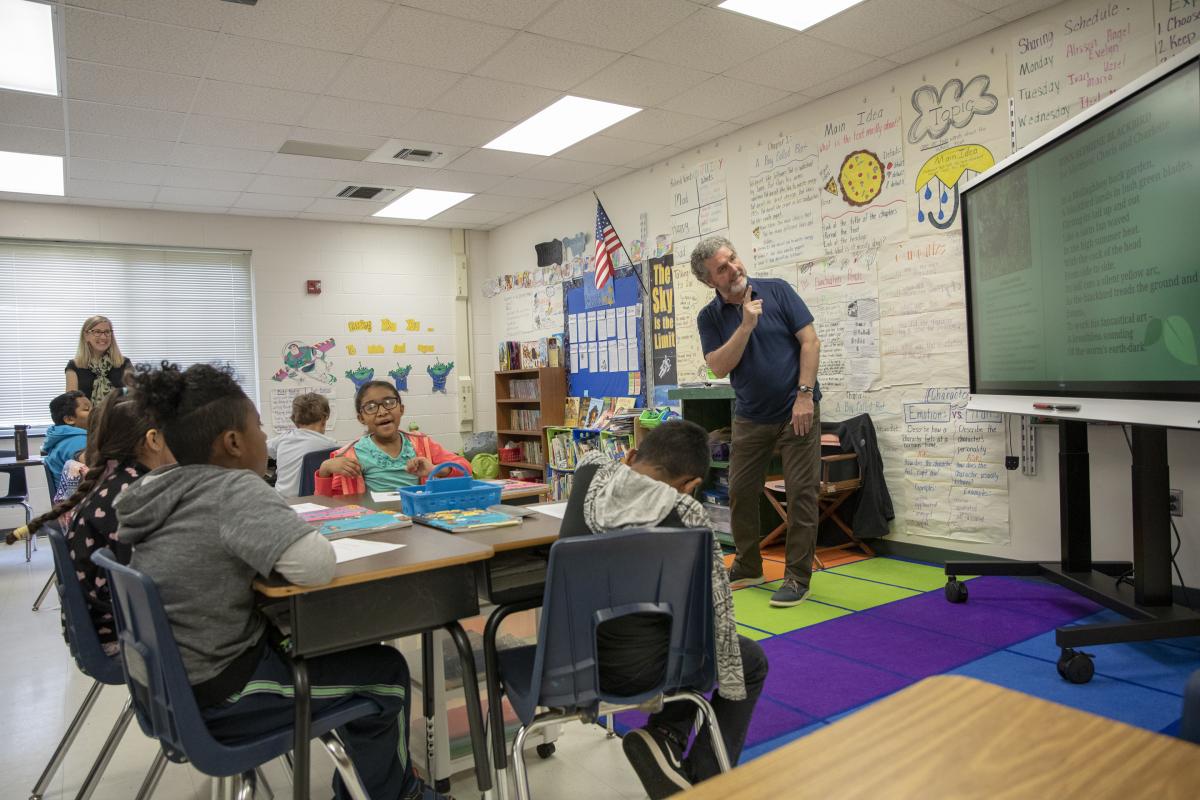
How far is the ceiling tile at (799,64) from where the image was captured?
4.17m

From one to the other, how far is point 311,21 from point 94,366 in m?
3.41

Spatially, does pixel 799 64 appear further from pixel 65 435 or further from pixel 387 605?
pixel 65 435

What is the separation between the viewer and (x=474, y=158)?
5.93 metres

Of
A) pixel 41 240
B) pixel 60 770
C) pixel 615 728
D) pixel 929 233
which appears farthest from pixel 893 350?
pixel 41 240

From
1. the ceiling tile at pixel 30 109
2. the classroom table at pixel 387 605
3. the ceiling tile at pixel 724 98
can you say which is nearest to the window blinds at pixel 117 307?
the ceiling tile at pixel 30 109

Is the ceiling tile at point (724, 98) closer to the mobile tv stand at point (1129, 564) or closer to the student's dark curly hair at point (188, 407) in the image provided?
the mobile tv stand at point (1129, 564)

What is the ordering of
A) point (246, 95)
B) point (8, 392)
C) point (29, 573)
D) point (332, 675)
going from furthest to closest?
1. point (8, 392)
2. point (29, 573)
3. point (246, 95)
4. point (332, 675)

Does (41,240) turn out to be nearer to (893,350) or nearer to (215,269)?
(215,269)

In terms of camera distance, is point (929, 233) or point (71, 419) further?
point (71, 419)

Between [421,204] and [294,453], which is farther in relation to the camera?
[421,204]

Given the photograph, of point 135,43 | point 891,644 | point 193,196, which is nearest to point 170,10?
point 135,43

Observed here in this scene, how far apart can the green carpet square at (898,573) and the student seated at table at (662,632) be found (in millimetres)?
2392

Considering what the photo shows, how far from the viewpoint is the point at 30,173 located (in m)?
5.77

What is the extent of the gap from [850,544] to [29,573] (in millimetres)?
5352
